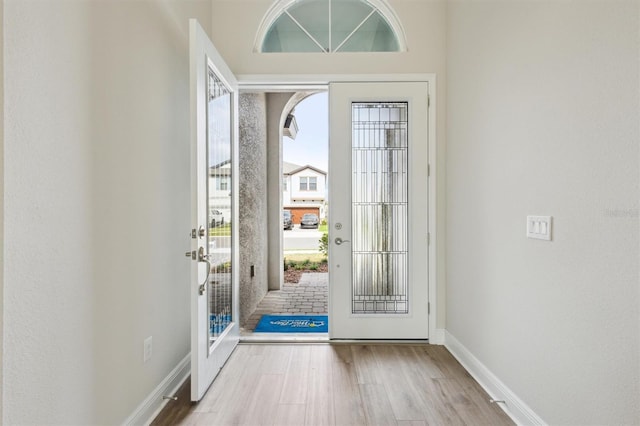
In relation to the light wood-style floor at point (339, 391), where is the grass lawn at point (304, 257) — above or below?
above

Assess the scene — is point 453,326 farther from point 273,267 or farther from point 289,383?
point 273,267

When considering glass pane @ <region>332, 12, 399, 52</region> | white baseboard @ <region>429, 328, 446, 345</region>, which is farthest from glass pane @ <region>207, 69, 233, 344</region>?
white baseboard @ <region>429, 328, 446, 345</region>

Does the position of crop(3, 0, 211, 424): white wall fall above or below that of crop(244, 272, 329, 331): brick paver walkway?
above

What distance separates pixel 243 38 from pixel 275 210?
9.53 ft

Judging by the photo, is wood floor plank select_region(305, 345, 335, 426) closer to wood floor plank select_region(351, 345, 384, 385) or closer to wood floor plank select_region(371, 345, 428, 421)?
wood floor plank select_region(351, 345, 384, 385)

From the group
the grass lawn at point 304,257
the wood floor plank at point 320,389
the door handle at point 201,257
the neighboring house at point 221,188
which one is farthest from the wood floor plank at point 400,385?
the grass lawn at point 304,257

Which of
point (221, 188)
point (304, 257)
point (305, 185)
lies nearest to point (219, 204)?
point (221, 188)

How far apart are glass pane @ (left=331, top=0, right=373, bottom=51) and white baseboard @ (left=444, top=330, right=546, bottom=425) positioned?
8.96ft

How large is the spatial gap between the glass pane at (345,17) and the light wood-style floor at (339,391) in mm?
2643

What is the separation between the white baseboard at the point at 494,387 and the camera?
193 centimetres

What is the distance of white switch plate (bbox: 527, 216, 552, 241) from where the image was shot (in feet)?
5.75

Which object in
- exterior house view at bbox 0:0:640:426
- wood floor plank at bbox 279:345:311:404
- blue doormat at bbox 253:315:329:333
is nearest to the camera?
exterior house view at bbox 0:0:640:426

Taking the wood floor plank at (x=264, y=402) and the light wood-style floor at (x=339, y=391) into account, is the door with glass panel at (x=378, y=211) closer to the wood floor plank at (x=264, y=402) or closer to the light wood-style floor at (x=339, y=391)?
the light wood-style floor at (x=339, y=391)

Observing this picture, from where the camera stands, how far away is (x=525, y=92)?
1.96 meters
